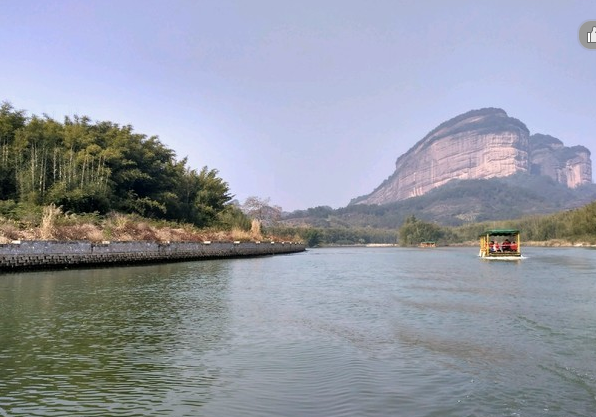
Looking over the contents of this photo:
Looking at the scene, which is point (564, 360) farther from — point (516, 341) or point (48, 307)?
point (48, 307)

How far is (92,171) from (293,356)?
35.7 meters

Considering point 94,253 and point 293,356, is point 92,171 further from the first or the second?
point 293,356

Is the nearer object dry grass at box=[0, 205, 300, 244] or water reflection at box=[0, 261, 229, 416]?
water reflection at box=[0, 261, 229, 416]

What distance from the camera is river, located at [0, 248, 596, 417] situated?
5.55 m

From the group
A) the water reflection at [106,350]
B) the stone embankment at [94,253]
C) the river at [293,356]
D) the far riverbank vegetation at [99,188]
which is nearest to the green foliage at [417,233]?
the far riverbank vegetation at [99,188]

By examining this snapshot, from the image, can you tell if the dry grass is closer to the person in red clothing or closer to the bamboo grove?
the bamboo grove

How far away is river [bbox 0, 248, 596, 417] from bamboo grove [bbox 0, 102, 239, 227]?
2231 centimetres

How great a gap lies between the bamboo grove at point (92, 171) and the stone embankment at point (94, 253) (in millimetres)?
5850

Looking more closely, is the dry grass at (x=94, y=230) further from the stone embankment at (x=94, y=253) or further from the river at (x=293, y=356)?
the river at (x=293, y=356)

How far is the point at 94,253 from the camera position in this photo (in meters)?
28.1

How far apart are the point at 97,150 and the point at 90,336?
3532 cm

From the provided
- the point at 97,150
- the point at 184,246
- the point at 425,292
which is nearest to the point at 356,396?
the point at 425,292

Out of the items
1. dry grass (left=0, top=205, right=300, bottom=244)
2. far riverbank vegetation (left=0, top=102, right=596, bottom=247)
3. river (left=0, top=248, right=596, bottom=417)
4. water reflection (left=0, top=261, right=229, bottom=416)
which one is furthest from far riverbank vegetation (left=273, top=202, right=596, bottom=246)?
water reflection (left=0, top=261, right=229, bottom=416)

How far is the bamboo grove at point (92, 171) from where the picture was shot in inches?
1355
